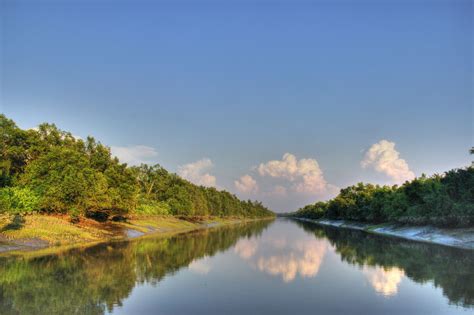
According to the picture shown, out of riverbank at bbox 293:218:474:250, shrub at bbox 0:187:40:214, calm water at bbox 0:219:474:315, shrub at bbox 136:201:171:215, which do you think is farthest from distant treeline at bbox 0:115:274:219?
riverbank at bbox 293:218:474:250

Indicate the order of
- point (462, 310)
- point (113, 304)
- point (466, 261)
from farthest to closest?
1. point (466, 261)
2. point (113, 304)
3. point (462, 310)

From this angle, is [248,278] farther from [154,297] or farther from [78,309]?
[78,309]

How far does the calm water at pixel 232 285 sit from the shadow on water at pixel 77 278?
2.1 inches

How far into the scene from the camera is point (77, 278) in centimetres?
2867

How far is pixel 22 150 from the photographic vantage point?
229ft

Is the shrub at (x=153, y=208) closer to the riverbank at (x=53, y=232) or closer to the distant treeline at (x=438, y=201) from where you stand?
the riverbank at (x=53, y=232)

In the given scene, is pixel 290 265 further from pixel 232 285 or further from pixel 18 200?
pixel 18 200

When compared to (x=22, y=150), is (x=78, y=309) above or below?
below

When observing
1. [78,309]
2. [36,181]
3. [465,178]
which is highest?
[465,178]

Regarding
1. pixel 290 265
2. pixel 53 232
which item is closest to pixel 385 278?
pixel 290 265

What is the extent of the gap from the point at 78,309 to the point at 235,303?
816cm

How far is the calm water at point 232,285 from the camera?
67.9 ft

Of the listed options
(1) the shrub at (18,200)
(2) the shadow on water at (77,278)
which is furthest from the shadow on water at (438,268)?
(1) the shrub at (18,200)

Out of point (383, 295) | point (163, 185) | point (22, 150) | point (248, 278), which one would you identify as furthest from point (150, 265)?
point (163, 185)
